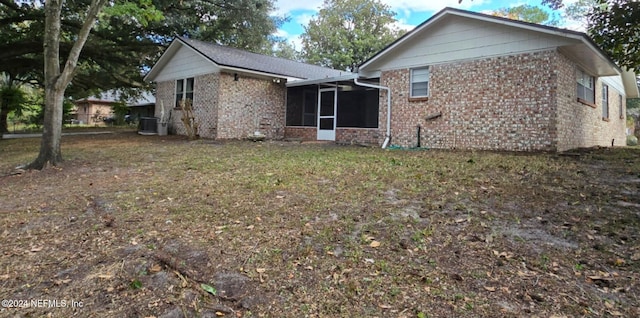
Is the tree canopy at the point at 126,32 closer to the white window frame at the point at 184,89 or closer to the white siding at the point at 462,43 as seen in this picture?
the white window frame at the point at 184,89

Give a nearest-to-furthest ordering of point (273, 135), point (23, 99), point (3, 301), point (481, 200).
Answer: point (3, 301) < point (481, 200) < point (273, 135) < point (23, 99)

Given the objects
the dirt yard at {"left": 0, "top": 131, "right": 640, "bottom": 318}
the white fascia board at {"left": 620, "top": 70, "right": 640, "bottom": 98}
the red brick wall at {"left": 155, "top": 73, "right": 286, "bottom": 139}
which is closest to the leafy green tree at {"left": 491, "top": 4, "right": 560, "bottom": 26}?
the white fascia board at {"left": 620, "top": 70, "right": 640, "bottom": 98}

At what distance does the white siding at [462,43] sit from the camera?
923cm

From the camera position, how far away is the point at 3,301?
2.31 meters

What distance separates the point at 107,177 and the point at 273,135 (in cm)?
1016

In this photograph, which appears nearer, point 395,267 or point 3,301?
point 3,301

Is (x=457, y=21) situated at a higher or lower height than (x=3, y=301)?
higher

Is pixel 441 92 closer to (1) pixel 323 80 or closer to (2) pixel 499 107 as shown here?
(2) pixel 499 107

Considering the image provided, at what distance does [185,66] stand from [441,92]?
11.4 m

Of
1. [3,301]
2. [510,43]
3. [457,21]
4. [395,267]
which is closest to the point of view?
[3,301]

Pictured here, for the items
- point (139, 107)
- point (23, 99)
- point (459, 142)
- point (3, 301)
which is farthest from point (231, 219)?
point (139, 107)

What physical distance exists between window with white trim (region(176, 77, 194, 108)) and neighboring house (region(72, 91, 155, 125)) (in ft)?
54.8

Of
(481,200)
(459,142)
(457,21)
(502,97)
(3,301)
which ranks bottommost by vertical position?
(3,301)

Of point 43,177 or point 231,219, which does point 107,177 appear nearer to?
point 43,177
